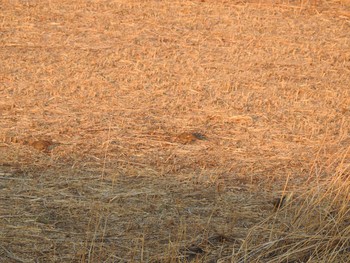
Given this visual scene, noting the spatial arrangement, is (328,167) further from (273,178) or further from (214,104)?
(214,104)

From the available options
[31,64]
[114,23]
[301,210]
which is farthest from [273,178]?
[114,23]

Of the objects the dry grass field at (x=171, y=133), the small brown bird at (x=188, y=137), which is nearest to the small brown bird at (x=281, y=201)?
the dry grass field at (x=171, y=133)

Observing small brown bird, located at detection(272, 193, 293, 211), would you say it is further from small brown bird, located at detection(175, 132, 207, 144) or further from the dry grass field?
small brown bird, located at detection(175, 132, 207, 144)

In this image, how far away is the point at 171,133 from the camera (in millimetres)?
5645

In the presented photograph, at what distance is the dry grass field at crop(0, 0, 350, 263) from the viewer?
407cm

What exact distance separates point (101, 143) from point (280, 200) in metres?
1.40

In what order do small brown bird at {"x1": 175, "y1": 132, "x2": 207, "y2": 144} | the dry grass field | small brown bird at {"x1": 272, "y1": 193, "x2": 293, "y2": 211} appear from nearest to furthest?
the dry grass field < small brown bird at {"x1": 272, "y1": 193, "x2": 293, "y2": 211} < small brown bird at {"x1": 175, "y1": 132, "x2": 207, "y2": 144}

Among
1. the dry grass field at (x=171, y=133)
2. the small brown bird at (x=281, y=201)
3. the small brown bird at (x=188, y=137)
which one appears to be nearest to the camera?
the dry grass field at (x=171, y=133)

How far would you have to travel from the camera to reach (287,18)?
939cm

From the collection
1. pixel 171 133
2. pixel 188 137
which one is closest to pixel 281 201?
pixel 188 137

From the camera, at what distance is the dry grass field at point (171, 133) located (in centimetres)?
407

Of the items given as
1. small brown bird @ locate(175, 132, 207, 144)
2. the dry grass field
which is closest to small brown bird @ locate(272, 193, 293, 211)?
the dry grass field

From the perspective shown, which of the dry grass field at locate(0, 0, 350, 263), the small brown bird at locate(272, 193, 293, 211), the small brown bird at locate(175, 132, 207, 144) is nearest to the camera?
the dry grass field at locate(0, 0, 350, 263)

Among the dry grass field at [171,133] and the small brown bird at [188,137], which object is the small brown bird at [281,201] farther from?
the small brown bird at [188,137]
